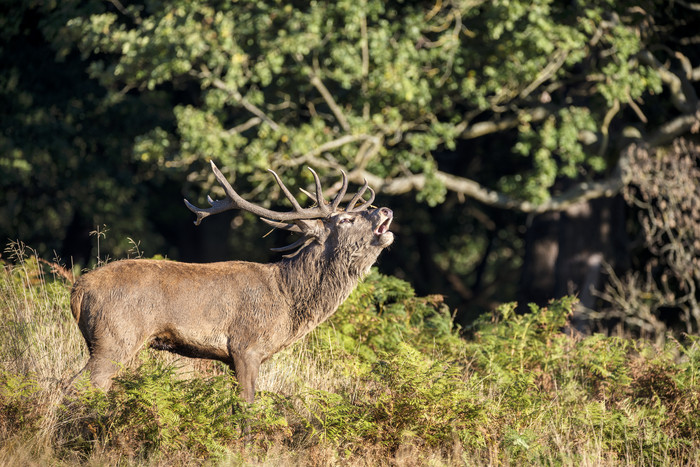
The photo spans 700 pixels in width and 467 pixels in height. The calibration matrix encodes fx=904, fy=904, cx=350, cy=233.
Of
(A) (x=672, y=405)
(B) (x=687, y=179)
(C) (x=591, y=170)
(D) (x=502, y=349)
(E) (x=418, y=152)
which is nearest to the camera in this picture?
(A) (x=672, y=405)

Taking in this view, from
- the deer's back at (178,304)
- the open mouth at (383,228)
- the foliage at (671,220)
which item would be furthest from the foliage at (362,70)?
the deer's back at (178,304)

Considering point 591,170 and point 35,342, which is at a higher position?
point 35,342

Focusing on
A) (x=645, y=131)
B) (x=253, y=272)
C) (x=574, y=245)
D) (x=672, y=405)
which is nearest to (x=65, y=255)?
(x=574, y=245)

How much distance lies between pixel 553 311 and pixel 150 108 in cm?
1100

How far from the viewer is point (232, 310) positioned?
23.2ft

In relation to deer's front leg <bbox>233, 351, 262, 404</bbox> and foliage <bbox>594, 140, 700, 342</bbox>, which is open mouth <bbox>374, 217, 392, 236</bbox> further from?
foliage <bbox>594, 140, 700, 342</bbox>

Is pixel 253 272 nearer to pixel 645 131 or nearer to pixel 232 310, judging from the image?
pixel 232 310

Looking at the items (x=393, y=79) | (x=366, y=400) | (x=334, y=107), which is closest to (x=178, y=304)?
(x=366, y=400)

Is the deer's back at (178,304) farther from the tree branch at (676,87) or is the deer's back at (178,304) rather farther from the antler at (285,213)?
the tree branch at (676,87)

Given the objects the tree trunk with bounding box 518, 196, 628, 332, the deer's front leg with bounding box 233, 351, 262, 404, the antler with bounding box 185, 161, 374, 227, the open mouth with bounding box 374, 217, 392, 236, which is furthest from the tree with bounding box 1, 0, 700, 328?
the deer's front leg with bounding box 233, 351, 262, 404

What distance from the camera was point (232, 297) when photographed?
281 inches

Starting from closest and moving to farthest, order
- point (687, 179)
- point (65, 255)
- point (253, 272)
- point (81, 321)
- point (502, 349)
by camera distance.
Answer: point (81, 321)
point (253, 272)
point (502, 349)
point (687, 179)
point (65, 255)

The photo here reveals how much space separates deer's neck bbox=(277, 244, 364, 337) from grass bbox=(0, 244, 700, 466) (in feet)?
2.06

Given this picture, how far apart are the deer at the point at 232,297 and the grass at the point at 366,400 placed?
0.78 feet
